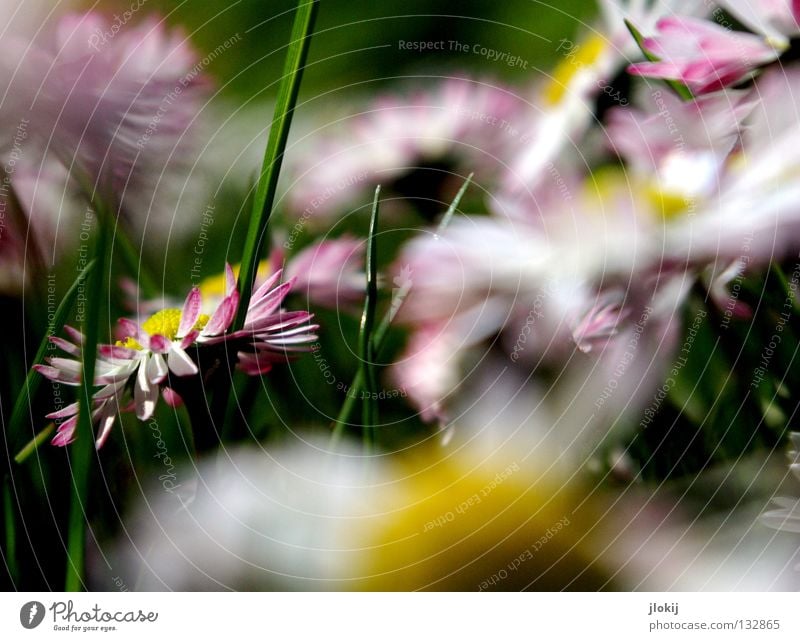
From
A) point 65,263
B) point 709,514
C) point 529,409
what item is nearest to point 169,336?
point 65,263

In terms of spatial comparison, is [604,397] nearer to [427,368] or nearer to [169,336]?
[427,368]

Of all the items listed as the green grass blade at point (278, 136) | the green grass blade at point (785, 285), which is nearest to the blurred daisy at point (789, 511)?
the green grass blade at point (785, 285)

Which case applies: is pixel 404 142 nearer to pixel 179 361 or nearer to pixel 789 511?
pixel 179 361

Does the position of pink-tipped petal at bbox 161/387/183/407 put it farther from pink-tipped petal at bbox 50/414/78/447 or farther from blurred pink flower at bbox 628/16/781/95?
blurred pink flower at bbox 628/16/781/95

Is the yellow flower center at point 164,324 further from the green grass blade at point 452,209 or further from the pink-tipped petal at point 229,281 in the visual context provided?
the green grass blade at point 452,209

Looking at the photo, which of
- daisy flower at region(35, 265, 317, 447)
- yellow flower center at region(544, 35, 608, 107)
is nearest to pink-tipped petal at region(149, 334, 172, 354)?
daisy flower at region(35, 265, 317, 447)

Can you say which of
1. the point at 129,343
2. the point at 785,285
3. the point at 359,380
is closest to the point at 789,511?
the point at 785,285

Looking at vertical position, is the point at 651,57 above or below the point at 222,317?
above
